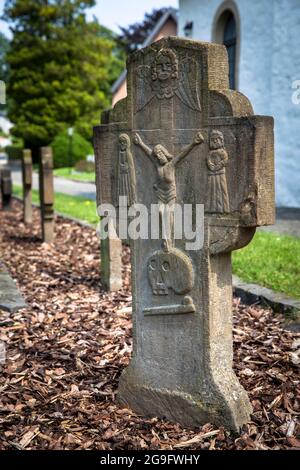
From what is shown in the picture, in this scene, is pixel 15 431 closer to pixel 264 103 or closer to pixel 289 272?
pixel 289 272

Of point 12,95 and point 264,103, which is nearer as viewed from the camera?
point 264,103

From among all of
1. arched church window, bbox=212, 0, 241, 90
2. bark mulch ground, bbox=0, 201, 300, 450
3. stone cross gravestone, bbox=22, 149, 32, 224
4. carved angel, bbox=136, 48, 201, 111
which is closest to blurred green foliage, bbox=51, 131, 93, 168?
arched church window, bbox=212, 0, 241, 90

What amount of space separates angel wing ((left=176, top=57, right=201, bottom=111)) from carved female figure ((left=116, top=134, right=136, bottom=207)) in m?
0.43

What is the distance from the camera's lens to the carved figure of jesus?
3027mm

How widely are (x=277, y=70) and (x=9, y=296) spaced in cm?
763

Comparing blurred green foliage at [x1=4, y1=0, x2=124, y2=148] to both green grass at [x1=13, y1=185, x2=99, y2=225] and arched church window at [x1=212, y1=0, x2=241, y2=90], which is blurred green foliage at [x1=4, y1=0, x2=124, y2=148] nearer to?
green grass at [x1=13, y1=185, x2=99, y2=225]

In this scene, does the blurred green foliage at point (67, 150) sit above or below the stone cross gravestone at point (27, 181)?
above

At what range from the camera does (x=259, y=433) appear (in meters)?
2.98

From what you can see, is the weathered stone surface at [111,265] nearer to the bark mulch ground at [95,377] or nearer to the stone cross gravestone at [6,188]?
the bark mulch ground at [95,377]

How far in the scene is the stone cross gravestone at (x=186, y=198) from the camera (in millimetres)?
2814

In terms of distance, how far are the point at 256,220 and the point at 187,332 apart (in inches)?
30.2

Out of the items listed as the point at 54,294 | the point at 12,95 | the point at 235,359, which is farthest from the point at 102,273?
the point at 12,95

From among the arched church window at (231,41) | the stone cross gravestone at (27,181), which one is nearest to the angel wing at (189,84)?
the stone cross gravestone at (27,181)

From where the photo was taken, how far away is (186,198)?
303 cm
